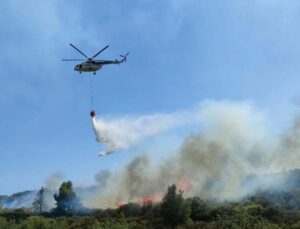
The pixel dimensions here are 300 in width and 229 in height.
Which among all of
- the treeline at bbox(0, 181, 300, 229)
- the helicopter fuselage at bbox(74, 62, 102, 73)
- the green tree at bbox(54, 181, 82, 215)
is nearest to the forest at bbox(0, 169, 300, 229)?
the treeline at bbox(0, 181, 300, 229)

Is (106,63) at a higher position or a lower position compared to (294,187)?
higher

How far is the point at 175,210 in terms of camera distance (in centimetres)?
12362

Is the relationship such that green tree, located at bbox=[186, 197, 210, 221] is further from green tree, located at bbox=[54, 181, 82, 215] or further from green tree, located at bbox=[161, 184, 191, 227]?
green tree, located at bbox=[54, 181, 82, 215]

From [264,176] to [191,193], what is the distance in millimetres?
29923

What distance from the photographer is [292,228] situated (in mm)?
99875

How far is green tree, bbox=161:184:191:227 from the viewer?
122625mm

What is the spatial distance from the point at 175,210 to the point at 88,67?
4967 cm

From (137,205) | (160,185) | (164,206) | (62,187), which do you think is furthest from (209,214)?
(62,187)

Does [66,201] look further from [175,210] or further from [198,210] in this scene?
[175,210]

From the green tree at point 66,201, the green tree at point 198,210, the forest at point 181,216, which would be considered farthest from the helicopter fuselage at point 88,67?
the green tree at point 66,201

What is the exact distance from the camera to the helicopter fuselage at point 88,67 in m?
88.8

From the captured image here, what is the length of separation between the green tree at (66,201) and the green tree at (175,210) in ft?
170

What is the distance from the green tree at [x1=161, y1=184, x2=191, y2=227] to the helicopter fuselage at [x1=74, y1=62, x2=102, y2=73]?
48163 millimetres

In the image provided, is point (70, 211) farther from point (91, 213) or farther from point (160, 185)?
point (160, 185)
